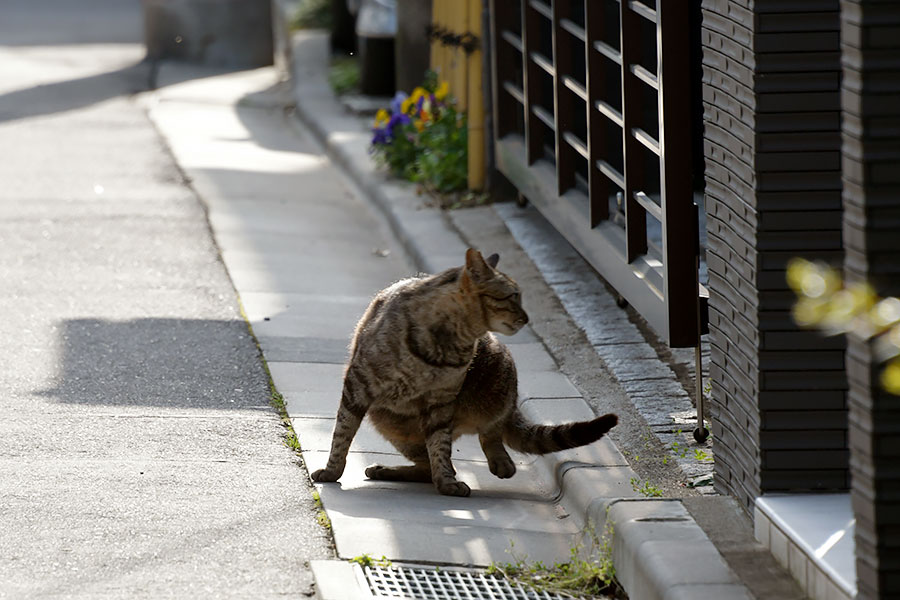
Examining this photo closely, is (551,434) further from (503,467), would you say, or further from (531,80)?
(531,80)

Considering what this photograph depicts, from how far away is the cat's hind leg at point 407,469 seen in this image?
228 inches

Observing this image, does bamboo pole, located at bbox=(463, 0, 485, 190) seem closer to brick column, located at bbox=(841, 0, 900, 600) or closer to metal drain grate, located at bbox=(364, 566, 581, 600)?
metal drain grate, located at bbox=(364, 566, 581, 600)

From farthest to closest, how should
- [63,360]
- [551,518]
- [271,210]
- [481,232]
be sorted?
[271,210] < [481,232] < [63,360] < [551,518]

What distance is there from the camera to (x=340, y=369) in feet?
23.8

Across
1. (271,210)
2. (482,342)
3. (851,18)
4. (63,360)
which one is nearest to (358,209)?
(271,210)

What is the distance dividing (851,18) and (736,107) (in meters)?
1.26

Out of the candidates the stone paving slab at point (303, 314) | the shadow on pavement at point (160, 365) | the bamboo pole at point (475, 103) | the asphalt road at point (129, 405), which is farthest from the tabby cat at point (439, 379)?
the bamboo pole at point (475, 103)

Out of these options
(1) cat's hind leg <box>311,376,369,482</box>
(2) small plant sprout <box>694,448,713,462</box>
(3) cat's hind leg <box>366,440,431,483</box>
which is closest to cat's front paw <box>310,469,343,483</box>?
(1) cat's hind leg <box>311,376,369,482</box>

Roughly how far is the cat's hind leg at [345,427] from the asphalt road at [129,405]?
0.12m

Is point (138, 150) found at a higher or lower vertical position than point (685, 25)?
lower

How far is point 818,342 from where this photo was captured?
4473mm

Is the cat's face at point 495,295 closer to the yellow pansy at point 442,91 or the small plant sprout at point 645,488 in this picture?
the small plant sprout at point 645,488

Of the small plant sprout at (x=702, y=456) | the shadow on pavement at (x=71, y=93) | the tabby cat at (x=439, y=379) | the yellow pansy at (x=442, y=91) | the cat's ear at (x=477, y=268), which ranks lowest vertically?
the shadow on pavement at (x=71, y=93)

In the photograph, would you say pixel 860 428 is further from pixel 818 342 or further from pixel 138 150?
pixel 138 150
